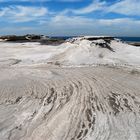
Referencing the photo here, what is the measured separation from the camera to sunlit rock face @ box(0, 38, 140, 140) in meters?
6.75

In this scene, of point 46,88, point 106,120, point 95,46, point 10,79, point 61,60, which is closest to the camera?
point 106,120

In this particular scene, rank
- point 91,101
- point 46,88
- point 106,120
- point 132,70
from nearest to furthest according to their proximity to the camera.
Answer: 1. point 106,120
2. point 91,101
3. point 46,88
4. point 132,70

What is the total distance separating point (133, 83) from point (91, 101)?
7.31 feet

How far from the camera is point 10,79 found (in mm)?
10555

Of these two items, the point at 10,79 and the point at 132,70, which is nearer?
the point at 10,79

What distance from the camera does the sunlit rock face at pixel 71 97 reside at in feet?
22.2

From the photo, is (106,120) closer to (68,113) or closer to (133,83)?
(68,113)

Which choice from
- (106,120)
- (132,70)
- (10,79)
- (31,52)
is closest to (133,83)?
(132,70)

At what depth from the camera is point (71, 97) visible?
8.59 metres

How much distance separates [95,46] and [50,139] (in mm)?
8632

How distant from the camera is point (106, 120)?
7.23m

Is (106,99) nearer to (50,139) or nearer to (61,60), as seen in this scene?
(50,139)

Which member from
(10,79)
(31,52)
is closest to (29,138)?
(10,79)

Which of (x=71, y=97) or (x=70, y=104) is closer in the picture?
(x=70, y=104)
